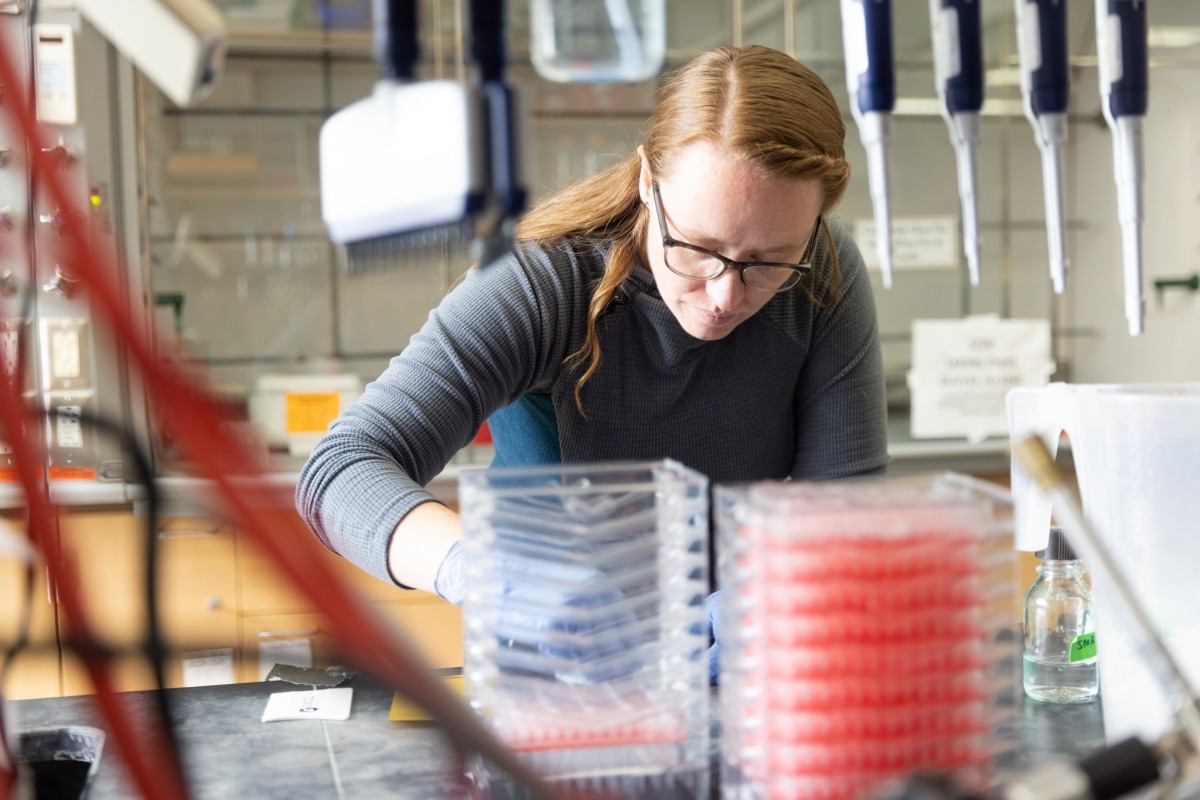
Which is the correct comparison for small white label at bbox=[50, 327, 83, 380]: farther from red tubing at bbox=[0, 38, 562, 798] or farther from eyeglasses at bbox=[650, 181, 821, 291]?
red tubing at bbox=[0, 38, 562, 798]

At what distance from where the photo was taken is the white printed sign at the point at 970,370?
120 inches

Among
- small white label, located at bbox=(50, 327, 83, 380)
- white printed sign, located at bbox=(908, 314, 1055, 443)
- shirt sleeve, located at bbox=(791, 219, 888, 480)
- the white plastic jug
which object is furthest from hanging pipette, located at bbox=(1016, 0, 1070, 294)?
white printed sign, located at bbox=(908, 314, 1055, 443)

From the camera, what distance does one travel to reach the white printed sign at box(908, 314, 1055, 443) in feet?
10.0

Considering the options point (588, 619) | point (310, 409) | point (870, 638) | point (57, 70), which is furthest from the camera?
point (310, 409)

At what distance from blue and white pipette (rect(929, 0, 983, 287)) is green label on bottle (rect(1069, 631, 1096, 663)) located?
1.62 feet

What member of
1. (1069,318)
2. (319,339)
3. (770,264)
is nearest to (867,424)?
(770,264)

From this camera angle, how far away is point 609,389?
1.30m

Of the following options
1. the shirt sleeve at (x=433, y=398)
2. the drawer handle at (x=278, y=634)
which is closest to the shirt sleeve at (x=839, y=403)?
the shirt sleeve at (x=433, y=398)

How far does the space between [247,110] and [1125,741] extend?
2.93 meters

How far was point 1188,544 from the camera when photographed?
2.37ft

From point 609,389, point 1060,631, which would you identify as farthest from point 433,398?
point 1060,631

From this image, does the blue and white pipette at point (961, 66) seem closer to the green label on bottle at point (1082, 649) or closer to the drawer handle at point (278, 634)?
the green label on bottle at point (1082, 649)

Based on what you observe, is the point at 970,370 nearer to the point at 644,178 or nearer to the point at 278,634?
the point at 278,634

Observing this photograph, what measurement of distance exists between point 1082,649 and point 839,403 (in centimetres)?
49
